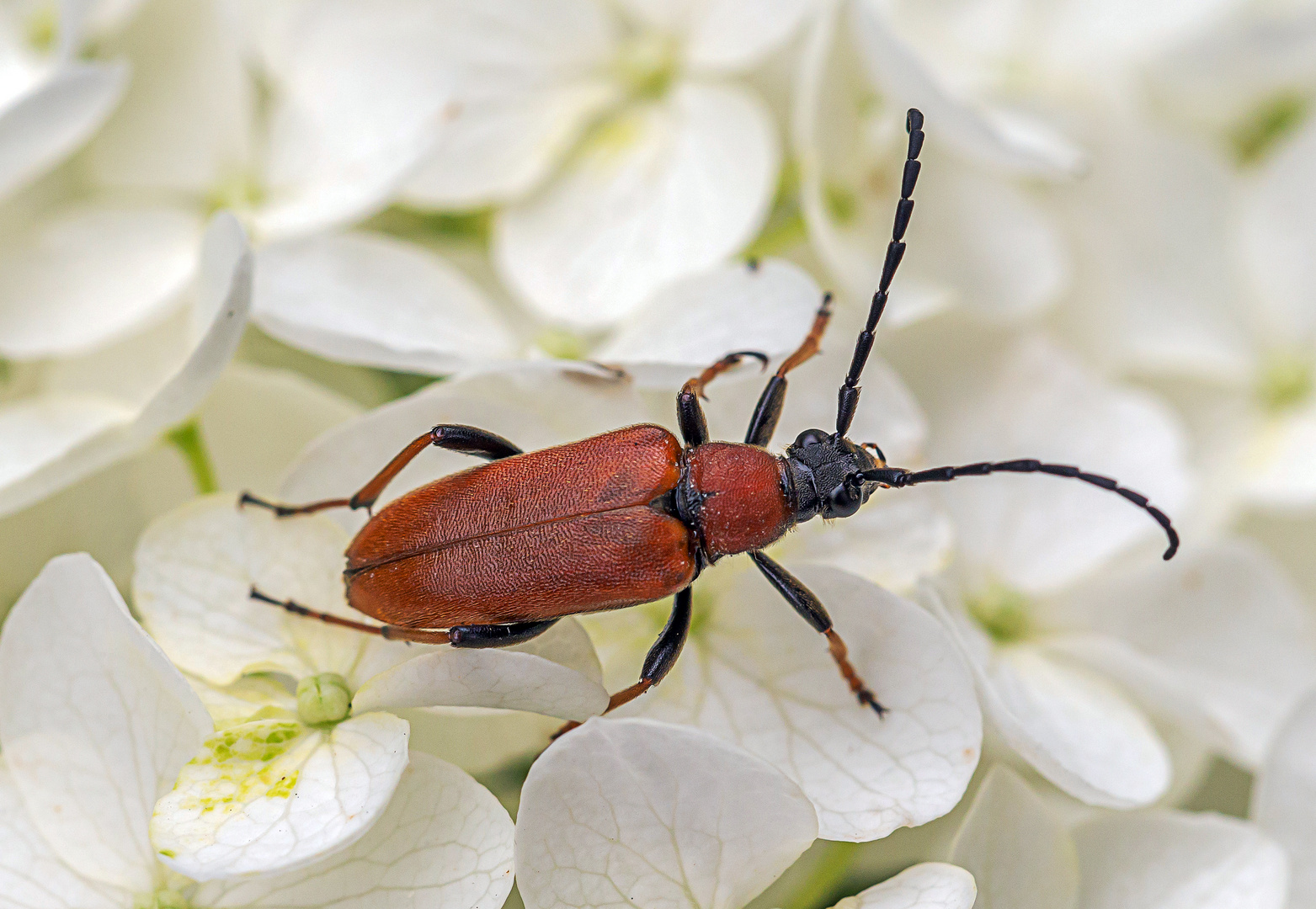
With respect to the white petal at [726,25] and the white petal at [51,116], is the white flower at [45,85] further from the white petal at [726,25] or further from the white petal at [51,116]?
the white petal at [726,25]

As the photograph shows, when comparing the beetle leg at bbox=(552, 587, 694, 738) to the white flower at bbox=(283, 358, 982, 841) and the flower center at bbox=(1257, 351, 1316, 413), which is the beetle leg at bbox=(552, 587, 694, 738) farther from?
the flower center at bbox=(1257, 351, 1316, 413)

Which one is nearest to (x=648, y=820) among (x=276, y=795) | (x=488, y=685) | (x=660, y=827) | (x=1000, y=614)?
(x=660, y=827)

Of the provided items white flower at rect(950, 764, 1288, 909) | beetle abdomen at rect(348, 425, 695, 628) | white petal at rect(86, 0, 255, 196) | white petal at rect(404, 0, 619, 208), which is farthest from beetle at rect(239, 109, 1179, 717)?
white petal at rect(86, 0, 255, 196)

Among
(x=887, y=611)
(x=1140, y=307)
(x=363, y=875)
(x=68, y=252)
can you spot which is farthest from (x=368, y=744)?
(x=1140, y=307)

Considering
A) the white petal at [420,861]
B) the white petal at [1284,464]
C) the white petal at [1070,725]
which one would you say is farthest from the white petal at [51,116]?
the white petal at [1284,464]

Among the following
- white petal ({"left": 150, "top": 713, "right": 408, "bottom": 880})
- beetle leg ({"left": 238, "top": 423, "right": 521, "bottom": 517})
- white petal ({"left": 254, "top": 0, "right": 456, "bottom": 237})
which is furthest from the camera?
white petal ({"left": 254, "top": 0, "right": 456, "bottom": 237})

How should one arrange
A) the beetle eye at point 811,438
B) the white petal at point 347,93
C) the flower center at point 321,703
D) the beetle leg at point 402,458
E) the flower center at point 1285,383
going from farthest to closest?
the flower center at point 1285,383
the white petal at point 347,93
the beetle eye at point 811,438
the beetle leg at point 402,458
the flower center at point 321,703

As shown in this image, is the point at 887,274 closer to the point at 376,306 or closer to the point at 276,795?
the point at 376,306

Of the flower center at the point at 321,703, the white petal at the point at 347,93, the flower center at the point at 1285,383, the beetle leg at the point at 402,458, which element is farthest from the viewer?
the flower center at the point at 1285,383
